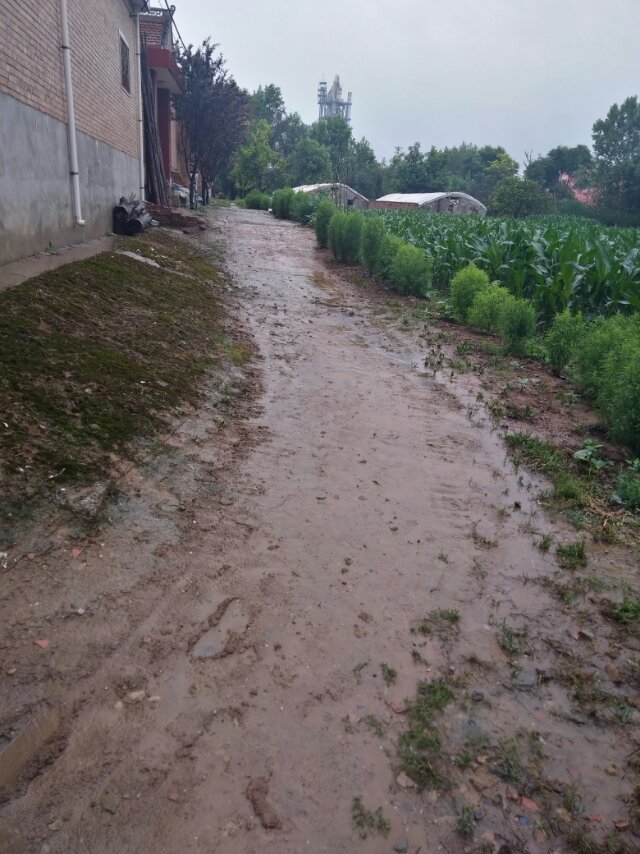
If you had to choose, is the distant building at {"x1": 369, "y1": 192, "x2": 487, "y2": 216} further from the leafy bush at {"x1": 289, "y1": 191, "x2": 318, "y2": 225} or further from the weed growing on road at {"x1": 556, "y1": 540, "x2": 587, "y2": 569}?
the weed growing on road at {"x1": 556, "y1": 540, "x2": 587, "y2": 569}

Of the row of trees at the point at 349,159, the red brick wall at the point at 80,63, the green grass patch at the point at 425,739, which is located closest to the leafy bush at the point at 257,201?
the row of trees at the point at 349,159

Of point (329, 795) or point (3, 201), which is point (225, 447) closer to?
point (329, 795)

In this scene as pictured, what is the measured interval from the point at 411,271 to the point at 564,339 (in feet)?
17.0

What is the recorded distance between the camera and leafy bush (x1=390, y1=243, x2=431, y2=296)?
38.3ft

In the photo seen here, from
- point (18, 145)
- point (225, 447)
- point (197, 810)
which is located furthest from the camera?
point (18, 145)

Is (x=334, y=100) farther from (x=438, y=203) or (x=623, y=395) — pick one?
(x=623, y=395)

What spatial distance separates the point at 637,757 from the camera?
2.30 m

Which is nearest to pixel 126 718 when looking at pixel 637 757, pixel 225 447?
pixel 637 757

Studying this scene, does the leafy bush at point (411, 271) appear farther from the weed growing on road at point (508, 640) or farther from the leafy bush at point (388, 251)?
the weed growing on road at point (508, 640)

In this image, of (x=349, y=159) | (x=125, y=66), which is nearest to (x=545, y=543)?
(x=125, y=66)

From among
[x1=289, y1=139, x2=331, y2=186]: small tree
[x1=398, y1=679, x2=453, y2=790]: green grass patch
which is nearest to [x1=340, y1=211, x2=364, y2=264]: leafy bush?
[x1=398, y1=679, x2=453, y2=790]: green grass patch

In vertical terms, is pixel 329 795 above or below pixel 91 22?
below

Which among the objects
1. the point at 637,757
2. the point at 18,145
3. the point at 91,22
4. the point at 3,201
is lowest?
the point at 637,757

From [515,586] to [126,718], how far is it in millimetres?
2189
